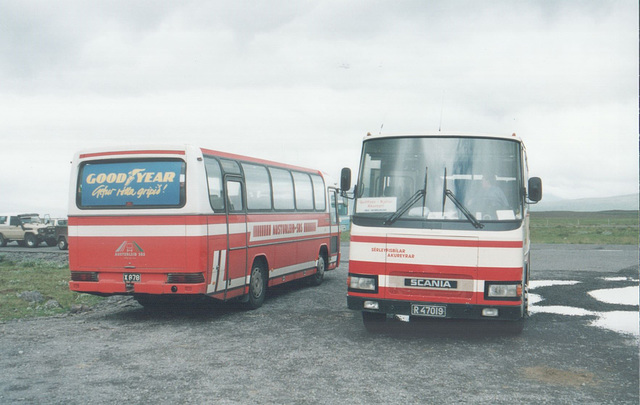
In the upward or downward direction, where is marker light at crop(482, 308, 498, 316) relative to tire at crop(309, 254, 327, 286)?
upward

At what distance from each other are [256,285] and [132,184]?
3.16 metres

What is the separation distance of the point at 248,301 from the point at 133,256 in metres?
2.47

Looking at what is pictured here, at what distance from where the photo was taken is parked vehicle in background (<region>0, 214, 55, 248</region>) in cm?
3472

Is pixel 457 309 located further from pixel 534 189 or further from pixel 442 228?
pixel 534 189

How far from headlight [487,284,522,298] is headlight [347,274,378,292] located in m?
1.48

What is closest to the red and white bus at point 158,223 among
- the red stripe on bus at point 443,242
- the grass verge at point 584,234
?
the red stripe on bus at point 443,242

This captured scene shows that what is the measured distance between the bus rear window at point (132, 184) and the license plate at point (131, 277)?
1.08 metres

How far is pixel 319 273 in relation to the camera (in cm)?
1544

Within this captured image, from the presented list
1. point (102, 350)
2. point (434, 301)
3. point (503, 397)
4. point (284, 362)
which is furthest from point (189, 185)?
point (503, 397)

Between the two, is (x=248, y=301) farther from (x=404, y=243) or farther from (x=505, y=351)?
(x=505, y=351)

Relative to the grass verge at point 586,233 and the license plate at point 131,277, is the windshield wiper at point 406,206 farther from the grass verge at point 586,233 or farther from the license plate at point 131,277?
the grass verge at point 586,233

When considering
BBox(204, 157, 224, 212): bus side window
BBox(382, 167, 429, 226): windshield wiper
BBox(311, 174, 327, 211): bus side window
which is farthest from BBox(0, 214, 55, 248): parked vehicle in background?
BBox(382, 167, 429, 226): windshield wiper

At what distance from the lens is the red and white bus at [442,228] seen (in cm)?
784

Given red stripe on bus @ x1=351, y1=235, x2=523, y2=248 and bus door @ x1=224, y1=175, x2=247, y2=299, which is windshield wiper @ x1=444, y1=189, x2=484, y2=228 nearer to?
red stripe on bus @ x1=351, y1=235, x2=523, y2=248
